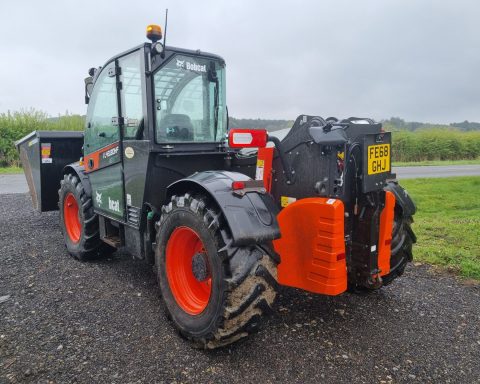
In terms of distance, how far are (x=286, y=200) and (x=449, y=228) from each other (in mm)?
4444

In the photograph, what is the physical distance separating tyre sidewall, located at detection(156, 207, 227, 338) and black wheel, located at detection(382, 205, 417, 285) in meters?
1.81

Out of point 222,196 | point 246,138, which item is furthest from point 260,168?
point 222,196

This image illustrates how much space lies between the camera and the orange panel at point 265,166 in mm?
3375

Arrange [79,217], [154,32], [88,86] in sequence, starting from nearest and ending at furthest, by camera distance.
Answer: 1. [154,32]
2. [88,86]
3. [79,217]

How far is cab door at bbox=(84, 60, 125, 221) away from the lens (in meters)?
4.21

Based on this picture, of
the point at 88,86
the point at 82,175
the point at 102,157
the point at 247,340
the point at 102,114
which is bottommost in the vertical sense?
the point at 247,340

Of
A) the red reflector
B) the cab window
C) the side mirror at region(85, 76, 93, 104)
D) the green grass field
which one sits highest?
the side mirror at region(85, 76, 93, 104)

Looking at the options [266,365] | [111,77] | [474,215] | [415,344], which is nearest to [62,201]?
[111,77]

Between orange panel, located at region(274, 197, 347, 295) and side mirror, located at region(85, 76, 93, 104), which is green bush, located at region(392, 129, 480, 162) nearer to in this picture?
side mirror, located at region(85, 76, 93, 104)

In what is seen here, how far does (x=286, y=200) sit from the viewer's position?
3.30m

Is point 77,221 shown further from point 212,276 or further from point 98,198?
point 212,276

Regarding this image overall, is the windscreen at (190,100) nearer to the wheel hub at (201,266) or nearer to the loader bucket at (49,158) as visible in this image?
the wheel hub at (201,266)

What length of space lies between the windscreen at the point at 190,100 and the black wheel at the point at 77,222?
5.61ft

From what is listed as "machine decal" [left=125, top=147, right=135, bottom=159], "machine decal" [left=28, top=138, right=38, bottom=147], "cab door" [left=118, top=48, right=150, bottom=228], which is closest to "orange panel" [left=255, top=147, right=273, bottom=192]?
"cab door" [left=118, top=48, right=150, bottom=228]
